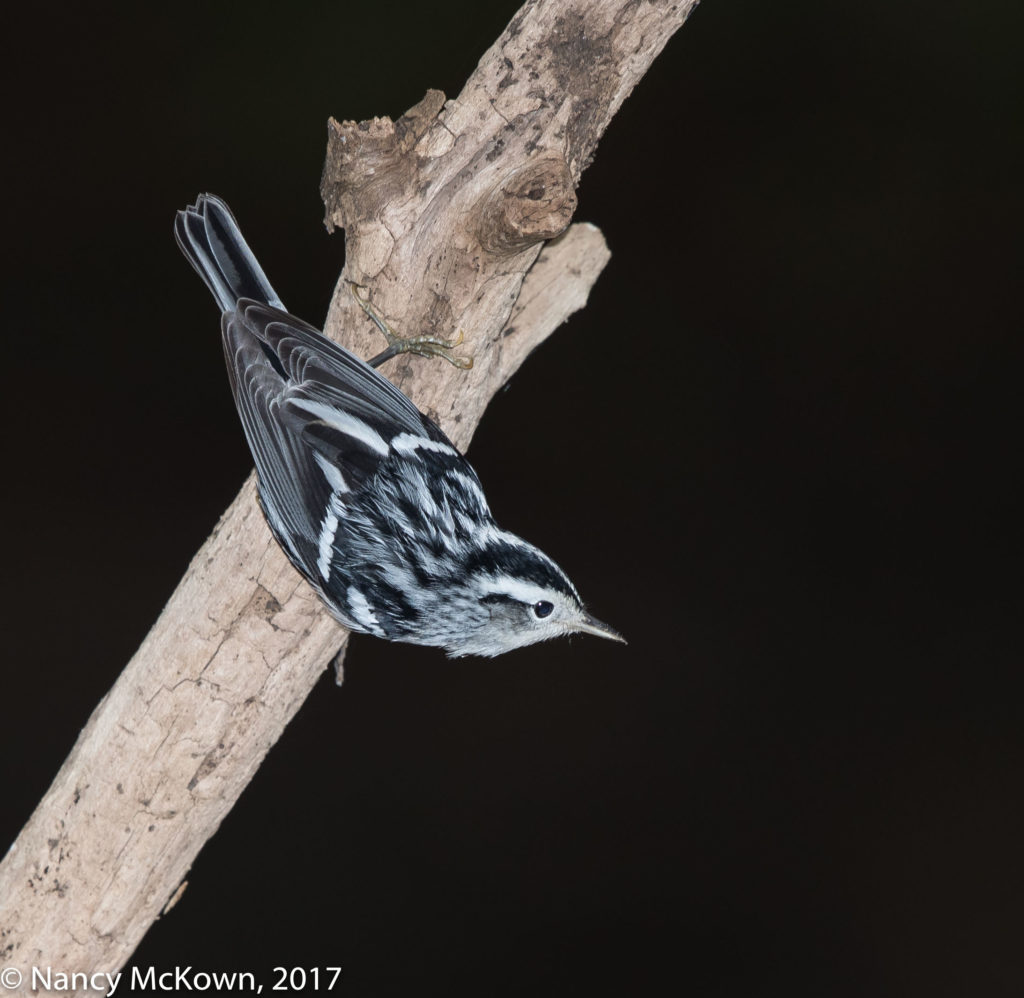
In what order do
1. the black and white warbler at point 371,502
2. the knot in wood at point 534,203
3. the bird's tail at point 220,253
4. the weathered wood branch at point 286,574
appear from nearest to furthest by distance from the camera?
1. the knot in wood at point 534,203
2. the weathered wood branch at point 286,574
3. the black and white warbler at point 371,502
4. the bird's tail at point 220,253

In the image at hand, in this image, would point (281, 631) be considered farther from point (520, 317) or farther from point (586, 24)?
point (586, 24)

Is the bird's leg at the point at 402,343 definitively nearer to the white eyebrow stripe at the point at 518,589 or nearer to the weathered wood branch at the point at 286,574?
the weathered wood branch at the point at 286,574

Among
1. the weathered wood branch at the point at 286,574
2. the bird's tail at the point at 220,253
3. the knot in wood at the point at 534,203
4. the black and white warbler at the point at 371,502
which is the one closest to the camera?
the knot in wood at the point at 534,203

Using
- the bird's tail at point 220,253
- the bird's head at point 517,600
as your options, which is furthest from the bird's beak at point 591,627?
the bird's tail at point 220,253

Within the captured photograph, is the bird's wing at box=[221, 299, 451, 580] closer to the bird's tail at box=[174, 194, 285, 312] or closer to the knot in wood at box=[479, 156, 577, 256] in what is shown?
the bird's tail at box=[174, 194, 285, 312]

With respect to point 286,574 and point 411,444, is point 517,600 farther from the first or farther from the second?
point 286,574

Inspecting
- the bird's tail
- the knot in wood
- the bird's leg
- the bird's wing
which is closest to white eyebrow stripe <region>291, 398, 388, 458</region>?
the bird's wing
